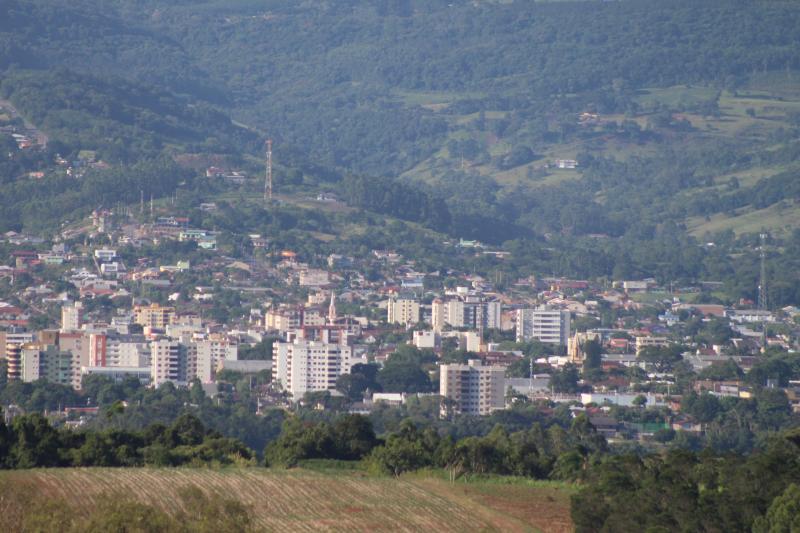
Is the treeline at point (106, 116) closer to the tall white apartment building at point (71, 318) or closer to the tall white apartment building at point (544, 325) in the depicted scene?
the tall white apartment building at point (71, 318)

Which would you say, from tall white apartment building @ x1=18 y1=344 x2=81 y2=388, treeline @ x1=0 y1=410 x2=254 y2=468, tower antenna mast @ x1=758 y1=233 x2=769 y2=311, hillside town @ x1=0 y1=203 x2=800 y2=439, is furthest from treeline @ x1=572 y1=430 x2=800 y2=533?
tower antenna mast @ x1=758 y1=233 x2=769 y2=311

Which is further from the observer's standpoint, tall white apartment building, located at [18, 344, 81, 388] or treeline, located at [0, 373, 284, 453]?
tall white apartment building, located at [18, 344, 81, 388]

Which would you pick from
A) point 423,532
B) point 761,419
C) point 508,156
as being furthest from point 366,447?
point 508,156

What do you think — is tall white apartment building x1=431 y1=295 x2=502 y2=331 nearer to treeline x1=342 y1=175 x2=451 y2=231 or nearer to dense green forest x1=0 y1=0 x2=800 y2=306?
dense green forest x1=0 y1=0 x2=800 y2=306

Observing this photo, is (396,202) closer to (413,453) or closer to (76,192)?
(76,192)

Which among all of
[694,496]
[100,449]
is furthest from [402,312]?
[694,496]

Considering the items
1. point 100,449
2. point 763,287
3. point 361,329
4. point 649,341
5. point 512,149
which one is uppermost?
point 512,149

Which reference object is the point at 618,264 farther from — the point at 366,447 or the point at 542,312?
the point at 366,447
